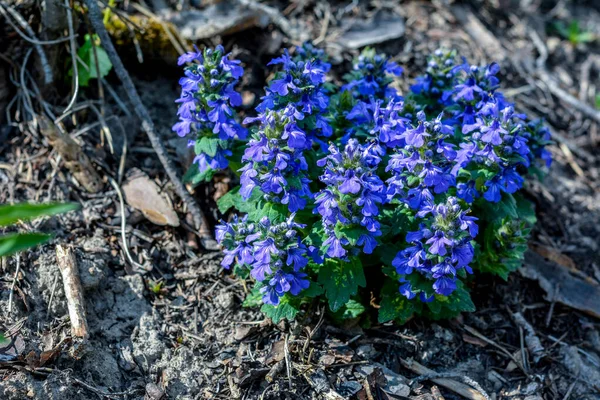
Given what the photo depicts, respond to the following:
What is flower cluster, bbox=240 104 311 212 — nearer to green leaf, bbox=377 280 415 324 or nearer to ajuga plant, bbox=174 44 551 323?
ajuga plant, bbox=174 44 551 323

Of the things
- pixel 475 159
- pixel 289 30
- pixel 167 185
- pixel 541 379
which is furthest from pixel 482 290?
pixel 289 30

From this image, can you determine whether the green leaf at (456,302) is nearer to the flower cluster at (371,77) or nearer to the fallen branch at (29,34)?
the flower cluster at (371,77)

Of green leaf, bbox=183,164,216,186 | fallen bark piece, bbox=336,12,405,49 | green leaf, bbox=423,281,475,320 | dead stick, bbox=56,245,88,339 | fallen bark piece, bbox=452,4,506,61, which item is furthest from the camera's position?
fallen bark piece, bbox=452,4,506,61

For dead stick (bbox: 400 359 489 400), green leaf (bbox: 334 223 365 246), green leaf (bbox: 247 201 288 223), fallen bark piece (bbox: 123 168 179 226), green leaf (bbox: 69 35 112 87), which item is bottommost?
dead stick (bbox: 400 359 489 400)

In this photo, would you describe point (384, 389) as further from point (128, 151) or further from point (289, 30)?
point (289, 30)

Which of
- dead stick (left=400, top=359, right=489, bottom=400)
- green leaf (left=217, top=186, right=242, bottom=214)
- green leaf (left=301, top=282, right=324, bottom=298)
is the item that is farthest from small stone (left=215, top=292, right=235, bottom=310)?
dead stick (left=400, top=359, right=489, bottom=400)

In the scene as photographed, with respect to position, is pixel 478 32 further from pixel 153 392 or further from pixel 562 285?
pixel 153 392

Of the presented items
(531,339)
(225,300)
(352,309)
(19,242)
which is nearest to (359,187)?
(352,309)
